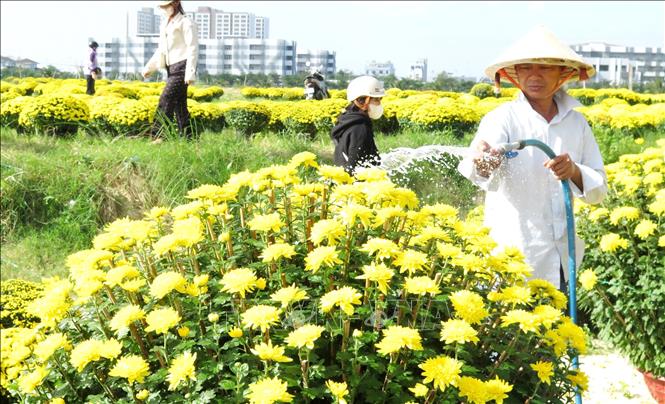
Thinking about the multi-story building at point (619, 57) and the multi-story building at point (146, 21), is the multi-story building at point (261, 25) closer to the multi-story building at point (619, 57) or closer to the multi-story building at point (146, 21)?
the multi-story building at point (146, 21)

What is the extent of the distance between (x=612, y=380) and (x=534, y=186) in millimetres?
1922

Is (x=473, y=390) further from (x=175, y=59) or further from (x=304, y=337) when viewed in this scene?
(x=175, y=59)

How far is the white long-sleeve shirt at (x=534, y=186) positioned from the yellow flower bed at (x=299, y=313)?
82cm

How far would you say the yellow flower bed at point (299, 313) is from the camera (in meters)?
1.65

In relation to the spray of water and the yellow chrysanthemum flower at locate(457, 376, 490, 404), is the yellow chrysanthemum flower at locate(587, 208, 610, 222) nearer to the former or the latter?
the yellow chrysanthemum flower at locate(457, 376, 490, 404)

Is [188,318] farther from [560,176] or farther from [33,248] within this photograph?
[33,248]

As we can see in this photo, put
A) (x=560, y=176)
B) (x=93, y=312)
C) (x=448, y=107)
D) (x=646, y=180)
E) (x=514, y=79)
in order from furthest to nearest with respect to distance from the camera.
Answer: (x=448, y=107) < (x=646, y=180) < (x=514, y=79) < (x=560, y=176) < (x=93, y=312)

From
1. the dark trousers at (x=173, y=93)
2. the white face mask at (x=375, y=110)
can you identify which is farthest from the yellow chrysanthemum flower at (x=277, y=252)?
the dark trousers at (x=173, y=93)

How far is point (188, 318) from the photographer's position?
1.84m

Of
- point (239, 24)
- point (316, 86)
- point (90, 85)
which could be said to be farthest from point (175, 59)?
point (239, 24)

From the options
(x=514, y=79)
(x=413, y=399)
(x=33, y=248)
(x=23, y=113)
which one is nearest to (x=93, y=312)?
(x=413, y=399)

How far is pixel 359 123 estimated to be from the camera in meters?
4.95

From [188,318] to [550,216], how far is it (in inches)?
65.0

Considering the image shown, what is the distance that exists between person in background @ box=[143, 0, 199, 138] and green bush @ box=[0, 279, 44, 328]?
13.4 ft
